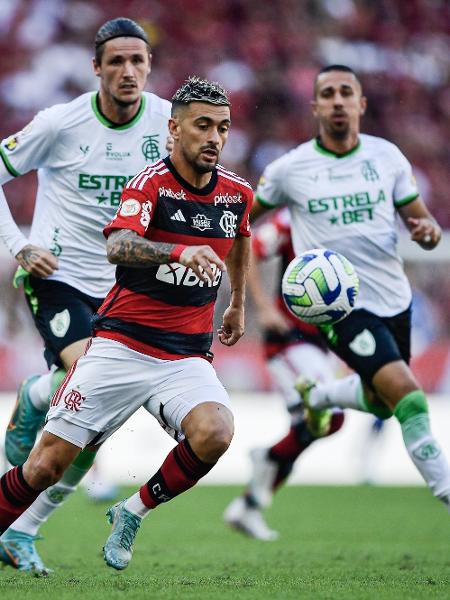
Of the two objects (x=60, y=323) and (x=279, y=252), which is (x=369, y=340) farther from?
(x=279, y=252)

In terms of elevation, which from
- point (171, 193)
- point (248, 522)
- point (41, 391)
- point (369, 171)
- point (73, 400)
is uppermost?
point (171, 193)

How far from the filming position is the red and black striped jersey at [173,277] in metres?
5.61

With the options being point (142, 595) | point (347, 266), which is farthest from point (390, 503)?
point (142, 595)

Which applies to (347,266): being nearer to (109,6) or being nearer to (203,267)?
(203,267)

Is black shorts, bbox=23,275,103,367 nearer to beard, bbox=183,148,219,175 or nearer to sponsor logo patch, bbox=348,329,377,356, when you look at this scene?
beard, bbox=183,148,219,175

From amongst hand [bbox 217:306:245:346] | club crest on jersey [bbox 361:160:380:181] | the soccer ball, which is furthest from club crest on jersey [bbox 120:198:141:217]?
club crest on jersey [bbox 361:160:380:181]

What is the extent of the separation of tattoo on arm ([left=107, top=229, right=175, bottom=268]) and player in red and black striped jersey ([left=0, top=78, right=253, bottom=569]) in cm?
16

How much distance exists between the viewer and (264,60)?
1877 cm

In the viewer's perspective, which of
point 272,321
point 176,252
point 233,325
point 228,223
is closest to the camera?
point 176,252

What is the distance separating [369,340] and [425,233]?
75 centimetres

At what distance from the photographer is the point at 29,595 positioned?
5.32 meters

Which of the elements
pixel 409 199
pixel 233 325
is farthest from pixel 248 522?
pixel 233 325

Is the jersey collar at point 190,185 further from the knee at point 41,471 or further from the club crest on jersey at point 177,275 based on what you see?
the knee at point 41,471

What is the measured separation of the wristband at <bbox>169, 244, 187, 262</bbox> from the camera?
5082 mm
